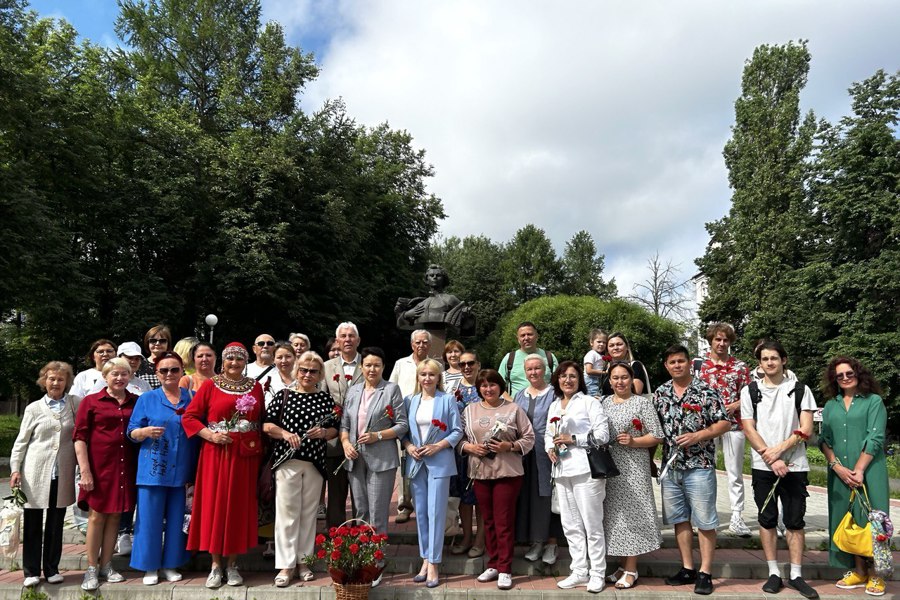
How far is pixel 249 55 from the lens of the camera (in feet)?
91.0

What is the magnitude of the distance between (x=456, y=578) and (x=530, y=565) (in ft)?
2.11

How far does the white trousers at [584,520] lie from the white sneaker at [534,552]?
0.49 metres

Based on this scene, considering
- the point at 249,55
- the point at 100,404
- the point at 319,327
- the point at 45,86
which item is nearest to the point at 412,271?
the point at 319,327

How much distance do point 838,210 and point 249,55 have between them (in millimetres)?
23950

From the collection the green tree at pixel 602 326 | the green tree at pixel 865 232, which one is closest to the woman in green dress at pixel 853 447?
the green tree at pixel 865 232

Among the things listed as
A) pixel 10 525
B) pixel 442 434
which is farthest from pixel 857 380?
pixel 10 525

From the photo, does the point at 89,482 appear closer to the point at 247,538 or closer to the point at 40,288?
the point at 247,538

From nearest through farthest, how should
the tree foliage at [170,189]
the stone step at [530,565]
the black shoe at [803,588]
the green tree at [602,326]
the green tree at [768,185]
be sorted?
the black shoe at [803,588] → the stone step at [530,565] → the tree foliage at [170,189] → the green tree at [768,185] → the green tree at [602,326]

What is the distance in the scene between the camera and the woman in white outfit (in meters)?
5.04

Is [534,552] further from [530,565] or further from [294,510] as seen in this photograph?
[294,510]

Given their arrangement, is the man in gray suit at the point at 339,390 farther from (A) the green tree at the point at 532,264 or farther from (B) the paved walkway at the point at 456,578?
(A) the green tree at the point at 532,264

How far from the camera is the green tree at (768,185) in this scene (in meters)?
26.5

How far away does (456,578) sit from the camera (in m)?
5.40

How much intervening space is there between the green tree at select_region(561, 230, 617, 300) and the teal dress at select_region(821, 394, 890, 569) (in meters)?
44.9
